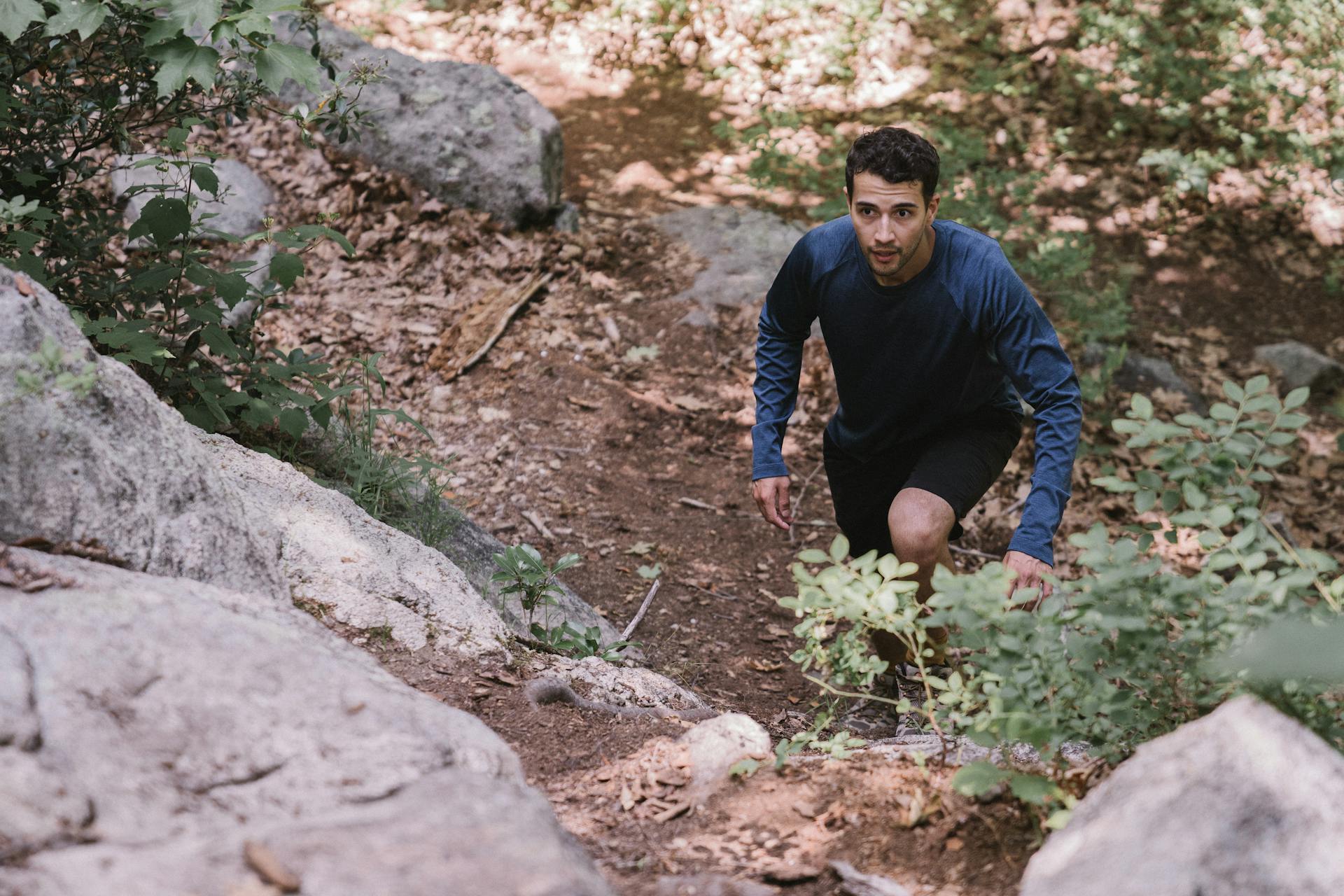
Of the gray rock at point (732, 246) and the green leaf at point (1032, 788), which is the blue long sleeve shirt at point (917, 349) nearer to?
the green leaf at point (1032, 788)

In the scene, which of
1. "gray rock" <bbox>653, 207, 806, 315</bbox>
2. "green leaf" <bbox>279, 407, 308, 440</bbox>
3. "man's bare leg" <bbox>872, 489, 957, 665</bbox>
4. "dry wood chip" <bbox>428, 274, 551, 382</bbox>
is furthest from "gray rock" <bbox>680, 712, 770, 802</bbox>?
"gray rock" <bbox>653, 207, 806, 315</bbox>

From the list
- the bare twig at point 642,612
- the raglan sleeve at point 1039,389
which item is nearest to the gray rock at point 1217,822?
the raglan sleeve at point 1039,389

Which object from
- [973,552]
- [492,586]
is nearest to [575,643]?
[492,586]

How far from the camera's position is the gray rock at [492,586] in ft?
12.1

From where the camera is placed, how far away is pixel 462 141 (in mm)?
6641

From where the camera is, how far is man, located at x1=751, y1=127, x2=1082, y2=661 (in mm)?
3102

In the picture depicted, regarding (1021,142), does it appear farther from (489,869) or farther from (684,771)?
(489,869)

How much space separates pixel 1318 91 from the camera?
7.60 m

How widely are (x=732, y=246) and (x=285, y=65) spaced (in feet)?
14.9

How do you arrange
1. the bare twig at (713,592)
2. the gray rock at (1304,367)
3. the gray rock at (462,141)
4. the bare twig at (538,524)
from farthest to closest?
the gray rock at (1304,367) → the gray rock at (462,141) → the bare twig at (538,524) → the bare twig at (713,592)

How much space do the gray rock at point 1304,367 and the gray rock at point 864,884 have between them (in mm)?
6220

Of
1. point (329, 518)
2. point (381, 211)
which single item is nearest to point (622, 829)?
point (329, 518)

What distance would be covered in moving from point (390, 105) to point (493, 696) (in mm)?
5244

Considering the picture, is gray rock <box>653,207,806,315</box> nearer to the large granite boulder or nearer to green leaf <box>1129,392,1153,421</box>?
the large granite boulder
